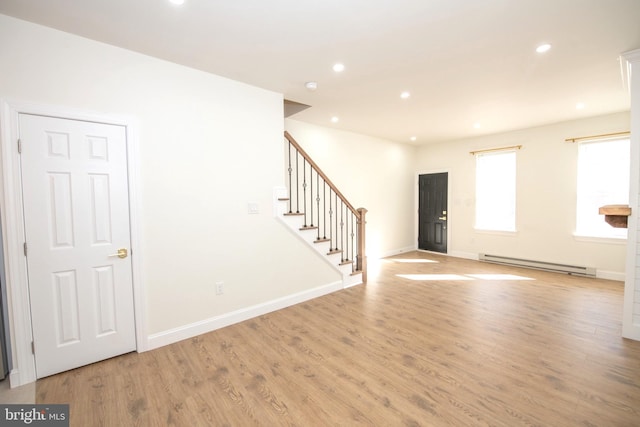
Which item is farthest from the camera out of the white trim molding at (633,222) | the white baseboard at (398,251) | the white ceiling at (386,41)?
the white baseboard at (398,251)

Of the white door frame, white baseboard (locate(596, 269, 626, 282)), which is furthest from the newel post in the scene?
white baseboard (locate(596, 269, 626, 282))

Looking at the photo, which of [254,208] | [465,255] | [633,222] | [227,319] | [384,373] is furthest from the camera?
[465,255]

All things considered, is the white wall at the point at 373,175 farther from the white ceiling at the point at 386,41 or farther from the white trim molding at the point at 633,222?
the white trim molding at the point at 633,222

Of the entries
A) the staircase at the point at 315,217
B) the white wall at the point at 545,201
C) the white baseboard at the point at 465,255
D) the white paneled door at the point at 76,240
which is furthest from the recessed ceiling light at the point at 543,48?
the white baseboard at the point at 465,255

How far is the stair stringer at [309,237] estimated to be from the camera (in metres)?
3.55

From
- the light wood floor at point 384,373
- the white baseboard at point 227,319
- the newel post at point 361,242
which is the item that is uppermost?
the newel post at point 361,242

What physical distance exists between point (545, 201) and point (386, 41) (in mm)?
4933

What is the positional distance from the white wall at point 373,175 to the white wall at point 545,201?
4.49 feet

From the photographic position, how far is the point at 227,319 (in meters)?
3.13

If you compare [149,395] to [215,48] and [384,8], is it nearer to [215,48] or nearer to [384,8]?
[215,48]

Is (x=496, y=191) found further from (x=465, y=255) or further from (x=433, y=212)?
(x=465, y=255)

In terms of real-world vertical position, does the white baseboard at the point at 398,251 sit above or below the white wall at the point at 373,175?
below

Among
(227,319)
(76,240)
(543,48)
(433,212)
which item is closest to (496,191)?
(433,212)

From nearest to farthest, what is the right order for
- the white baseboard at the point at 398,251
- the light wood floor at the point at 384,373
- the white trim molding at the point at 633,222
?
1. the light wood floor at the point at 384,373
2. the white trim molding at the point at 633,222
3. the white baseboard at the point at 398,251
